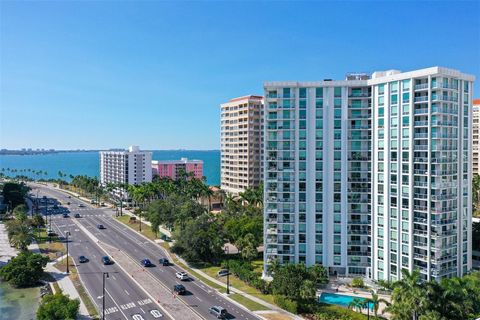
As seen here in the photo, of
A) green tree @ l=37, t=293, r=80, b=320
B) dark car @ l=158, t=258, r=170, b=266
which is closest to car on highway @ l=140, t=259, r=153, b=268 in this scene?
dark car @ l=158, t=258, r=170, b=266

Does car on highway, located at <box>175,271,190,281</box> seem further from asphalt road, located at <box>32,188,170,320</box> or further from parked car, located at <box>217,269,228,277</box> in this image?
asphalt road, located at <box>32,188,170,320</box>

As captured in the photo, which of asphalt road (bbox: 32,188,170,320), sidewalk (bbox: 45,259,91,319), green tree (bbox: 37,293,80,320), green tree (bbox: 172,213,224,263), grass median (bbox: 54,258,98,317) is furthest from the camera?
green tree (bbox: 172,213,224,263)

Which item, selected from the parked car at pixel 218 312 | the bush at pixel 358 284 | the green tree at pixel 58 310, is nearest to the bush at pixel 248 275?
the parked car at pixel 218 312

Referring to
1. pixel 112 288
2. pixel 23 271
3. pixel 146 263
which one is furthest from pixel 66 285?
pixel 146 263

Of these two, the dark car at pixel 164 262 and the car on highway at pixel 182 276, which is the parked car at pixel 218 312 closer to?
the car on highway at pixel 182 276

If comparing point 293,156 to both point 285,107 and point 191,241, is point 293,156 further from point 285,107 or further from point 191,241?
point 191,241

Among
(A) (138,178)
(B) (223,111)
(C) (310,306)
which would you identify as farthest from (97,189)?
(C) (310,306)

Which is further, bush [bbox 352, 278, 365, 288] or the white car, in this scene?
the white car
